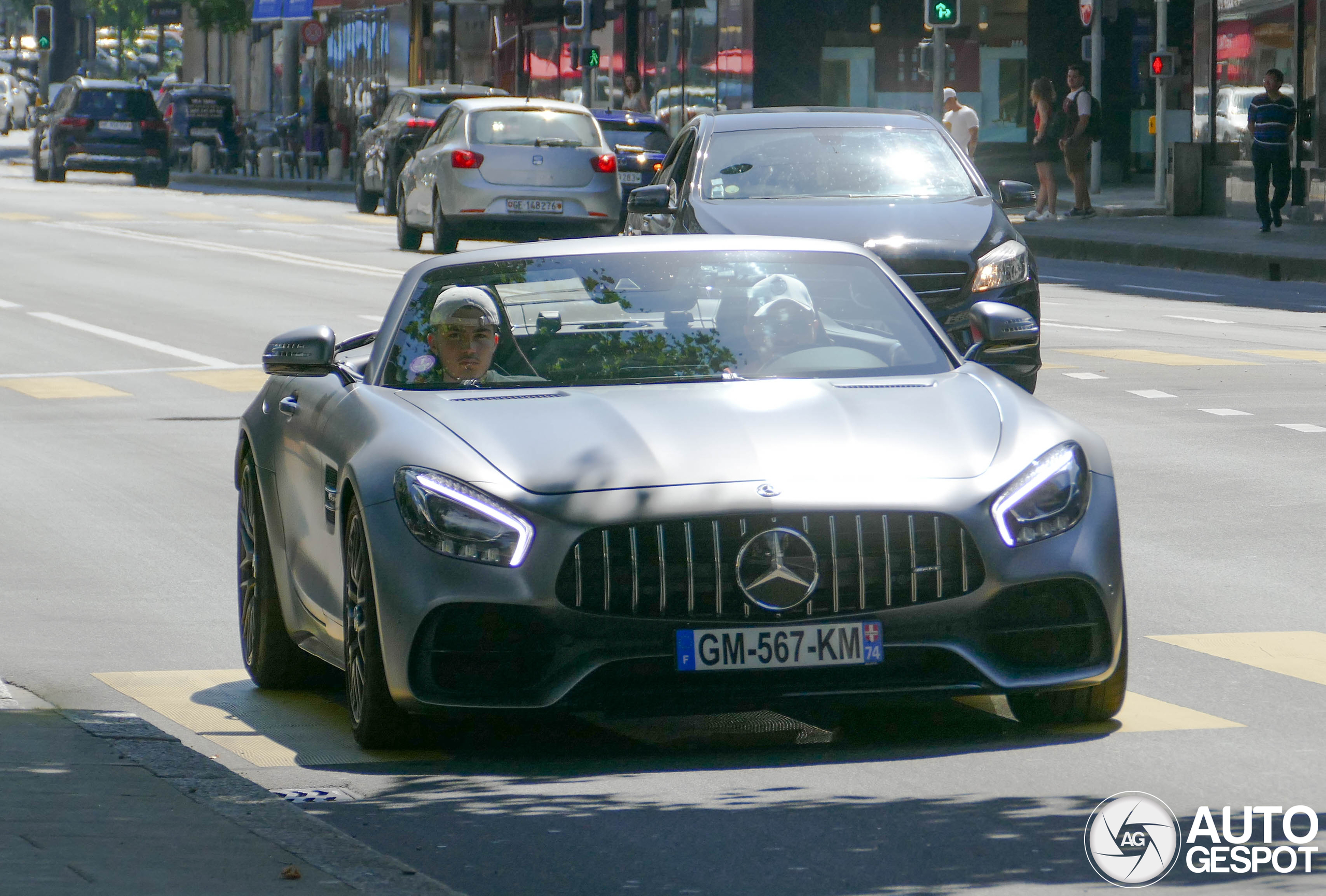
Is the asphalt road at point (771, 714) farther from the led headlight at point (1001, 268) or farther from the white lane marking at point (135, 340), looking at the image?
the led headlight at point (1001, 268)

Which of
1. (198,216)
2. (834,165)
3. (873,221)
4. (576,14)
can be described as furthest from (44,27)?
(873,221)

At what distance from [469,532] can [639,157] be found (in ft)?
92.2

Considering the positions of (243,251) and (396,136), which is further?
(396,136)

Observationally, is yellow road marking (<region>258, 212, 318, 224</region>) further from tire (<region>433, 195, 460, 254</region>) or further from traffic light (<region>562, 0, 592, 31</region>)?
tire (<region>433, 195, 460, 254</region>)

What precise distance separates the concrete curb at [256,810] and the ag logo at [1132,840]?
1282 mm

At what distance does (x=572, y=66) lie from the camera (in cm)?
5166

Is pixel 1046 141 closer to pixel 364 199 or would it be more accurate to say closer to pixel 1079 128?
pixel 1079 128

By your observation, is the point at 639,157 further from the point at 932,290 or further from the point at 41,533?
the point at 41,533

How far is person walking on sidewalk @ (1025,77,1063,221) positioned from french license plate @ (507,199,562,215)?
7.28 meters

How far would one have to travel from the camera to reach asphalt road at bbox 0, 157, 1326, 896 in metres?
5.25

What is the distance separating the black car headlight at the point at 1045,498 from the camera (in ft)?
20.1

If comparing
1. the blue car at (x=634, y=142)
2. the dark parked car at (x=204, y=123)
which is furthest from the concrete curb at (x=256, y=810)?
the dark parked car at (x=204, y=123)

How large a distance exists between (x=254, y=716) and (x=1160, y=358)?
11.4 meters

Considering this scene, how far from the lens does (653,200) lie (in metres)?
15.1
